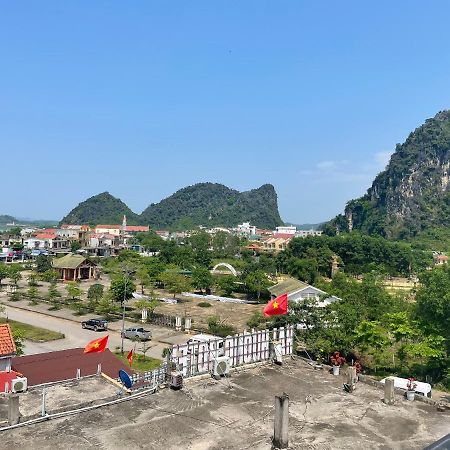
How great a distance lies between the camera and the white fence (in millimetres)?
11688

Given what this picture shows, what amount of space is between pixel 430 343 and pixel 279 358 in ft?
33.8

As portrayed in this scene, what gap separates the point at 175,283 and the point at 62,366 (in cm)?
3171

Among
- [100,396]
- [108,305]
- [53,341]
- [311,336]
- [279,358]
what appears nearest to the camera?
[100,396]

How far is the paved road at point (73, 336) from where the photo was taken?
2931 cm

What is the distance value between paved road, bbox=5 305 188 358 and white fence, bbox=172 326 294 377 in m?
15.7

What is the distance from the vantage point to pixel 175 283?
49156mm

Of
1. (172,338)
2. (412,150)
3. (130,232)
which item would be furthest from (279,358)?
(412,150)

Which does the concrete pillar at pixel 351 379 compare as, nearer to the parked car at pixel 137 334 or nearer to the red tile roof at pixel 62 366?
the red tile roof at pixel 62 366

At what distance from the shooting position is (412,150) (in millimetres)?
137375

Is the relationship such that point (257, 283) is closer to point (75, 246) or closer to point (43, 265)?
point (43, 265)

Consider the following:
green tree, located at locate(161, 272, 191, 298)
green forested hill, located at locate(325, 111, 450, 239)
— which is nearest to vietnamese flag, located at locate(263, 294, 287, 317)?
green tree, located at locate(161, 272, 191, 298)

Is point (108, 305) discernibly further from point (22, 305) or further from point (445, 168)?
point (445, 168)

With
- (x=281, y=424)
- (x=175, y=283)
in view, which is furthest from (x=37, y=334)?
(x=281, y=424)

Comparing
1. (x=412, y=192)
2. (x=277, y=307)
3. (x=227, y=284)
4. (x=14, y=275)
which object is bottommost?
(x=227, y=284)
